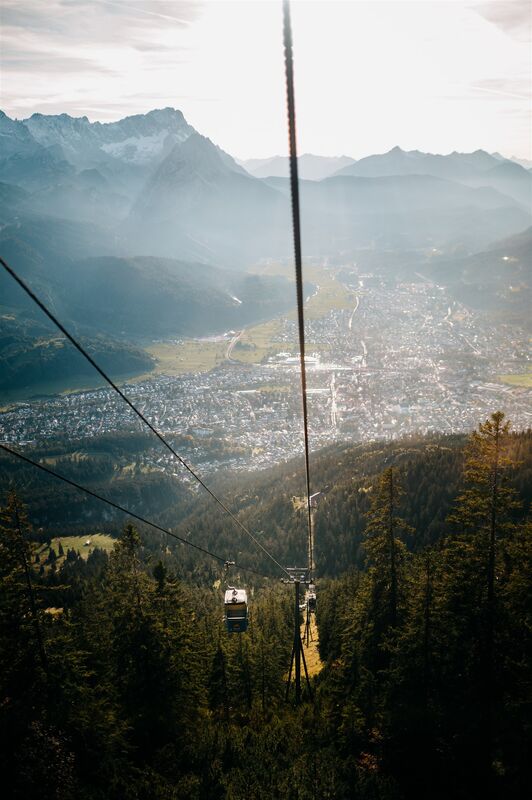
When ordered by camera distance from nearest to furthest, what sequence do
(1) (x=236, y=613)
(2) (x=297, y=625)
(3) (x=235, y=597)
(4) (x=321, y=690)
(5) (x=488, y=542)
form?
(2) (x=297, y=625)
(5) (x=488, y=542)
(1) (x=236, y=613)
(3) (x=235, y=597)
(4) (x=321, y=690)

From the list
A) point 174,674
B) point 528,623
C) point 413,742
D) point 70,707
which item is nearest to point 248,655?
point 174,674

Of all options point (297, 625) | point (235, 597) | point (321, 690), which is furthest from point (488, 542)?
point (321, 690)

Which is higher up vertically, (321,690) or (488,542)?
(488,542)

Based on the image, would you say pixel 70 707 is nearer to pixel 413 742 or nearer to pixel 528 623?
pixel 413 742

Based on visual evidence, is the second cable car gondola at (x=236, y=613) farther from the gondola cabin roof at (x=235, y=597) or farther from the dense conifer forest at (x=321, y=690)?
the dense conifer forest at (x=321, y=690)

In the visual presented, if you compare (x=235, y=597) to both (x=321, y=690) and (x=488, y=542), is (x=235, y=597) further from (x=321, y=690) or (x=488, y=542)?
(x=321, y=690)

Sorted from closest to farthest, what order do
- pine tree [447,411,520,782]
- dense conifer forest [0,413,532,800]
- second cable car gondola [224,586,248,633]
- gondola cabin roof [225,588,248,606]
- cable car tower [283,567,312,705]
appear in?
dense conifer forest [0,413,532,800] → cable car tower [283,567,312,705] → pine tree [447,411,520,782] → second cable car gondola [224,586,248,633] → gondola cabin roof [225,588,248,606]

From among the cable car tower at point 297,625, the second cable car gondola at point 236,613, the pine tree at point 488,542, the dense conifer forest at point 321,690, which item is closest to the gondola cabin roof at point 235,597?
the second cable car gondola at point 236,613

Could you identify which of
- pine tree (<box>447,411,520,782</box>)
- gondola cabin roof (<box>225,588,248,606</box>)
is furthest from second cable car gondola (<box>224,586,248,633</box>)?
pine tree (<box>447,411,520,782</box>)

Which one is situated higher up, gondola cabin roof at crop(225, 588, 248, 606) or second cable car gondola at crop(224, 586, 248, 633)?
gondola cabin roof at crop(225, 588, 248, 606)

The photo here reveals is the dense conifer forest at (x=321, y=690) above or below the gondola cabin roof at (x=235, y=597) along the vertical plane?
below

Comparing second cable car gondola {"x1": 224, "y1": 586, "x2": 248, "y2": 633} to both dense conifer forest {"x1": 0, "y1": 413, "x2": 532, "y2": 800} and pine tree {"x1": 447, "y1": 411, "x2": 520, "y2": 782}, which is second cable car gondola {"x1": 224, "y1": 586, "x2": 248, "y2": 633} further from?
pine tree {"x1": 447, "y1": 411, "x2": 520, "y2": 782}
